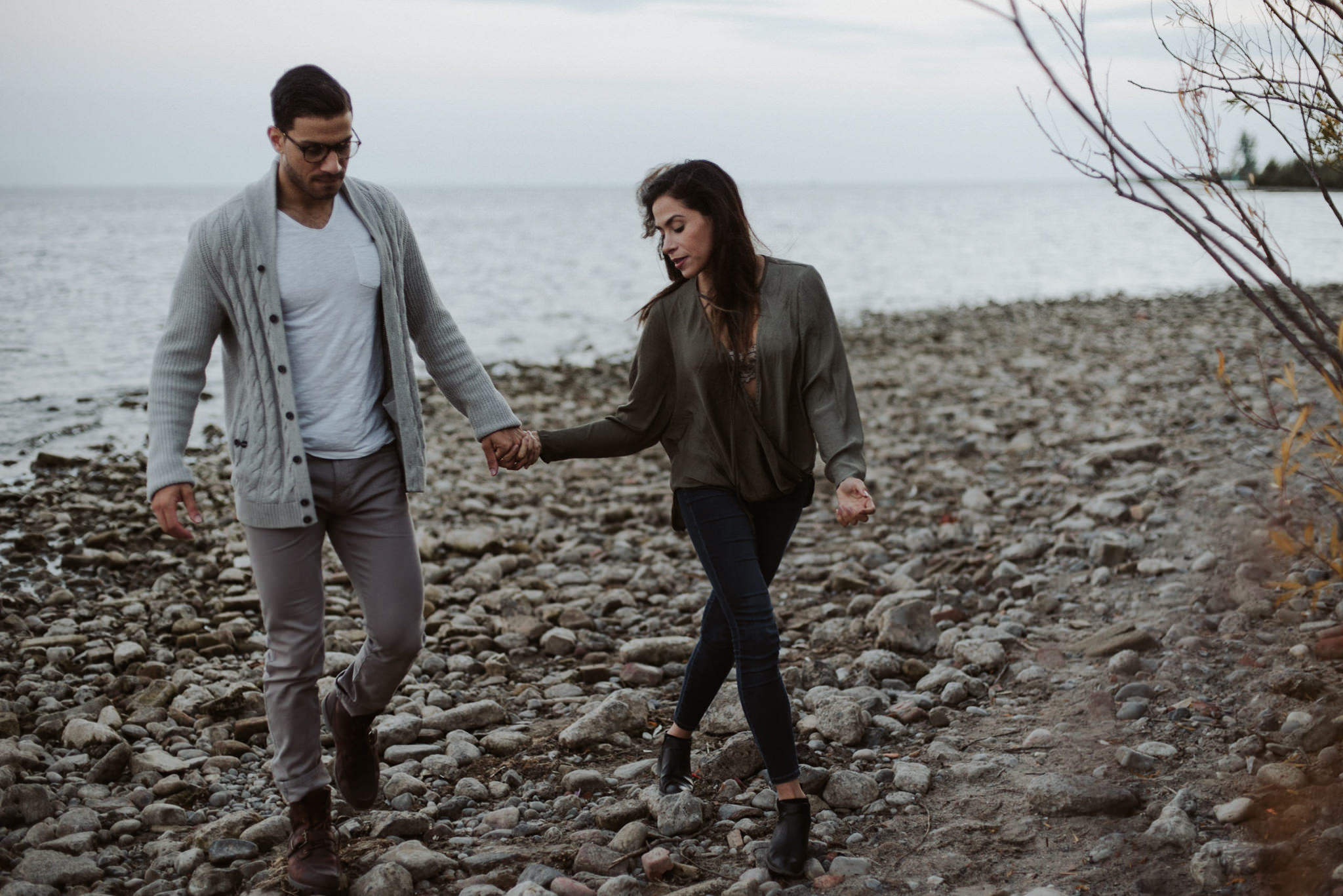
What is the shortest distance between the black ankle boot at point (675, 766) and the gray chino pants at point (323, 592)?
1.09 metres

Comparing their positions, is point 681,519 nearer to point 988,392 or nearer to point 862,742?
→ point 862,742

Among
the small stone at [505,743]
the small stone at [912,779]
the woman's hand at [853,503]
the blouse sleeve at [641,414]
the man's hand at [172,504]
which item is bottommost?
the small stone at [505,743]

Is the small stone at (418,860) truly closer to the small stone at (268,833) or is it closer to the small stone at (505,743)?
the small stone at (268,833)

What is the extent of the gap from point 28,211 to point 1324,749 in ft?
337

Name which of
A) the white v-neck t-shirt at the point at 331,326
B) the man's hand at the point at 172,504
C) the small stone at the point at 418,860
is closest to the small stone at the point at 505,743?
the small stone at the point at 418,860

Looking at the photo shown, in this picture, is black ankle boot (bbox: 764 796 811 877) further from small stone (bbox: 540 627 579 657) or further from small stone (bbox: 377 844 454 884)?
small stone (bbox: 540 627 579 657)

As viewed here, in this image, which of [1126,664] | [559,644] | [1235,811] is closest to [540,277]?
[559,644]

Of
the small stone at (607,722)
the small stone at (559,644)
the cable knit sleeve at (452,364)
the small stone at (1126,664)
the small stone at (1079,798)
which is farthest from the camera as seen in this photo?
the small stone at (559,644)

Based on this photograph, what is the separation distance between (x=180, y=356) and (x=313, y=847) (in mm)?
1705

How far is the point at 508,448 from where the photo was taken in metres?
4.20

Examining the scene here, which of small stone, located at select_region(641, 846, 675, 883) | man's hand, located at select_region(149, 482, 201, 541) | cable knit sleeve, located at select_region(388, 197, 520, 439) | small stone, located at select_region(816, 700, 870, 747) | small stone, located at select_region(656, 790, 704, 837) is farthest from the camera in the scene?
small stone, located at select_region(816, 700, 870, 747)

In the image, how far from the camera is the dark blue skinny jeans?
3752 mm

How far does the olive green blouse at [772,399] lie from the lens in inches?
151

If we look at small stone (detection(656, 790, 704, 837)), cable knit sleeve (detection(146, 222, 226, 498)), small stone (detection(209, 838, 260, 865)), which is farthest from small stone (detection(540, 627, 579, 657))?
cable knit sleeve (detection(146, 222, 226, 498))
